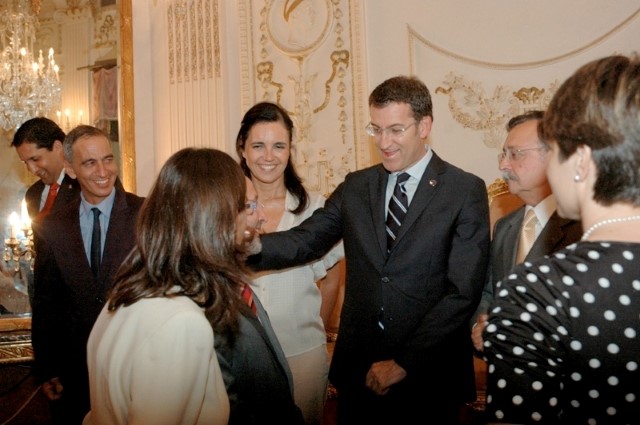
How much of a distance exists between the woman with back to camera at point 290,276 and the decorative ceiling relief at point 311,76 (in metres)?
1.51

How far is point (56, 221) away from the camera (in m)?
2.74

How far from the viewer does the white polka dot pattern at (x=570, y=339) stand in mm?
1108

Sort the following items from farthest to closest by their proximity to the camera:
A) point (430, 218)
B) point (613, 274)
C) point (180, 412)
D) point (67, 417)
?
→ 1. point (67, 417)
2. point (430, 218)
3. point (180, 412)
4. point (613, 274)

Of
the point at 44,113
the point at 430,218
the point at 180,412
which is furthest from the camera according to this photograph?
the point at 44,113

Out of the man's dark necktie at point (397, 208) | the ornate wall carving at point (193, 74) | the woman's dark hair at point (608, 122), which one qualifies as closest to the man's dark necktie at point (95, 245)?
the man's dark necktie at point (397, 208)

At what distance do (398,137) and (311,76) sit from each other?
2.20 meters

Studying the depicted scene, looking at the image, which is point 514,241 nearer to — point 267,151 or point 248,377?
point 267,151

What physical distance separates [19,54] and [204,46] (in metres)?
1.23

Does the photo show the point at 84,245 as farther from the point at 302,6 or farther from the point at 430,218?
the point at 302,6

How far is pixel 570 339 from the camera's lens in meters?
1.12

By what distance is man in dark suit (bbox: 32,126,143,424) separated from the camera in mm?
2596

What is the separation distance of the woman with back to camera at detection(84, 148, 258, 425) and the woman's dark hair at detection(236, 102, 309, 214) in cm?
110

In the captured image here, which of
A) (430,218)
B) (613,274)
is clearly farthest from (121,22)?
(613,274)

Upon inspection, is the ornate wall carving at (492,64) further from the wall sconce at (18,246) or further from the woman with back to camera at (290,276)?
the wall sconce at (18,246)
